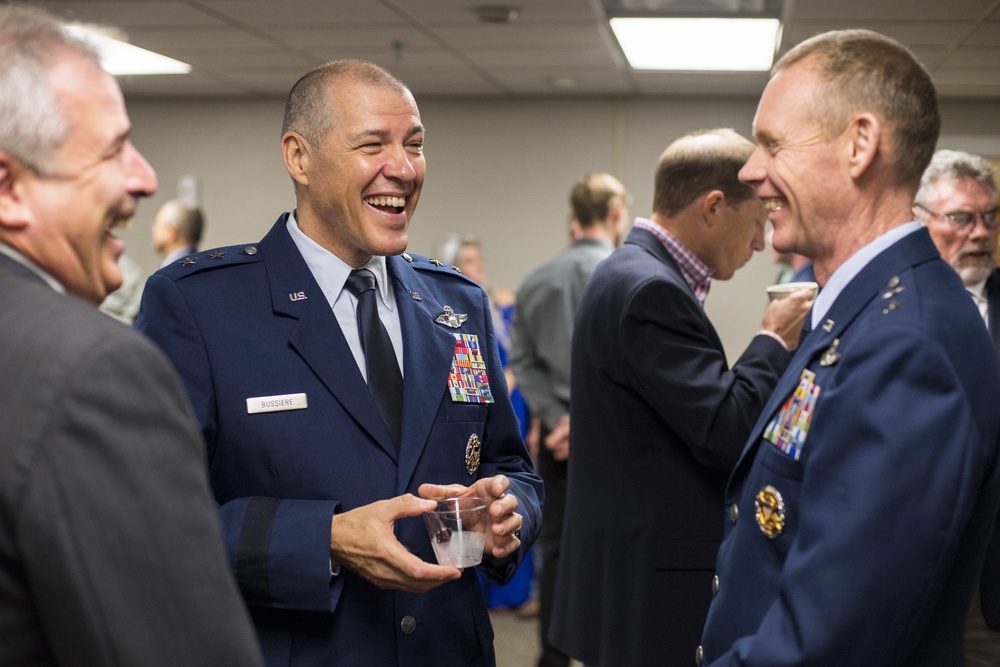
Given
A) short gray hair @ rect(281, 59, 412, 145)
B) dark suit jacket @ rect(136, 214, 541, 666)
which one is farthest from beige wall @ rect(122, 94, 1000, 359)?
dark suit jacket @ rect(136, 214, 541, 666)

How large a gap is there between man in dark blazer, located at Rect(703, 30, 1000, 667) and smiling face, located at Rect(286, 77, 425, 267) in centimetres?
58

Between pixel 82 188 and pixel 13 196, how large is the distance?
6 cm

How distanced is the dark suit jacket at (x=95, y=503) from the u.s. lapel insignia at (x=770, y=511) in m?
0.74

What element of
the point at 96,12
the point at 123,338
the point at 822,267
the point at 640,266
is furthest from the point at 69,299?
the point at 96,12

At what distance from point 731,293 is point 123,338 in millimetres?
5789

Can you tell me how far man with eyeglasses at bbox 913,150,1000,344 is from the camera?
2.44 metres

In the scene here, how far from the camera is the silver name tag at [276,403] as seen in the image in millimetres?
1462

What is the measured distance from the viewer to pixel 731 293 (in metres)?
6.27

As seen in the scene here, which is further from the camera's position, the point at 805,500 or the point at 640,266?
the point at 640,266

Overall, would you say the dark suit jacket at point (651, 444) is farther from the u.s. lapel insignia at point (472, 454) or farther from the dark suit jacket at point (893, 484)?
the dark suit jacket at point (893, 484)

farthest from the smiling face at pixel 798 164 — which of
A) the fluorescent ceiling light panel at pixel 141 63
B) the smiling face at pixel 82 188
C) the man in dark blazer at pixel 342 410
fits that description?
the fluorescent ceiling light panel at pixel 141 63

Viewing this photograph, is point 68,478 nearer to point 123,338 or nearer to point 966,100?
point 123,338

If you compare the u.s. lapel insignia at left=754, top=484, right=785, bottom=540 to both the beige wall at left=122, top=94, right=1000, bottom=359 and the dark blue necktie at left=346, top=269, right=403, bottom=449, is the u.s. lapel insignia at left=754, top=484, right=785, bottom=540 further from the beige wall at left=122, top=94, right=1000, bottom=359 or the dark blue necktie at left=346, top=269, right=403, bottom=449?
the beige wall at left=122, top=94, right=1000, bottom=359

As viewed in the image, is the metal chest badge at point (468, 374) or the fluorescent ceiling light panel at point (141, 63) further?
the fluorescent ceiling light panel at point (141, 63)
